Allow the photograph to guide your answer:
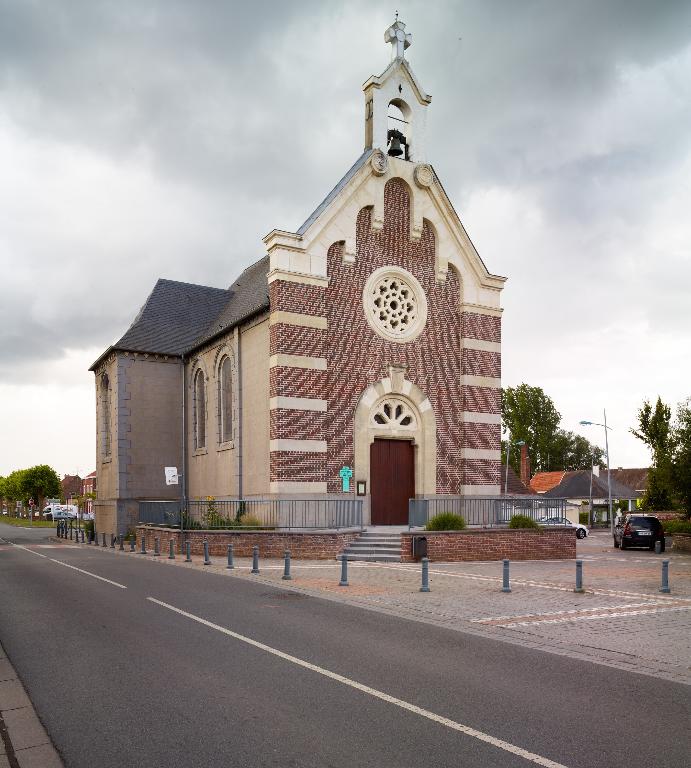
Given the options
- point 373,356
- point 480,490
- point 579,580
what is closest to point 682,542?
point 480,490

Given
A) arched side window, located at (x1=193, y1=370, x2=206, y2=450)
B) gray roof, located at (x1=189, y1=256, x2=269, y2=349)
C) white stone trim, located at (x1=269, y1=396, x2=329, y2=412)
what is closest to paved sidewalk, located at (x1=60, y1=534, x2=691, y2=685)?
white stone trim, located at (x1=269, y1=396, x2=329, y2=412)

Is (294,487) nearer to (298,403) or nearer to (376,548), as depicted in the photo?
(298,403)

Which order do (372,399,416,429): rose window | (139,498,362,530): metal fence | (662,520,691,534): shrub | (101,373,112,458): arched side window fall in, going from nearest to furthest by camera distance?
(139,498,362,530): metal fence, (372,399,416,429): rose window, (662,520,691,534): shrub, (101,373,112,458): arched side window

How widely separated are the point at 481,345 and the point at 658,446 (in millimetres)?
Result: 9792

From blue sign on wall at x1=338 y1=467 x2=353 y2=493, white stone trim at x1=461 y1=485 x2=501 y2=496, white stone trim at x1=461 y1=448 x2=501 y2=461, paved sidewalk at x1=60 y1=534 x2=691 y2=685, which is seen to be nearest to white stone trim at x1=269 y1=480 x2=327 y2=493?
blue sign on wall at x1=338 y1=467 x2=353 y2=493

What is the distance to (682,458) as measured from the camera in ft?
95.0

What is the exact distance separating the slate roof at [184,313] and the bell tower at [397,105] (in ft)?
25.8

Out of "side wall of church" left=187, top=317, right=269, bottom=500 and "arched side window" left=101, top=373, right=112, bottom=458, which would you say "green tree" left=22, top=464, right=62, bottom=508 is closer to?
"arched side window" left=101, top=373, right=112, bottom=458

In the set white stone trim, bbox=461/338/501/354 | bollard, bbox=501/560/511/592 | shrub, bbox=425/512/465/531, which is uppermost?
white stone trim, bbox=461/338/501/354

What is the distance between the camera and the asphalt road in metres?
5.53

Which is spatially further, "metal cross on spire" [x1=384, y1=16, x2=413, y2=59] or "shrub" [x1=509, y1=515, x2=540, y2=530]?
"metal cross on spire" [x1=384, y1=16, x2=413, y2=59]

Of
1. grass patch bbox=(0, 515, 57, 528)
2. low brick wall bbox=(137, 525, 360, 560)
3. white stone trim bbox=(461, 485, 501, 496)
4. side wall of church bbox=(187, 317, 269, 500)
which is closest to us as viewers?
low brick wall bbox=(137, 525, 360, 560)

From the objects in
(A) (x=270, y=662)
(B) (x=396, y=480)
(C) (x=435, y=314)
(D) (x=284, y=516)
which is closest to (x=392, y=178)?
(C) (x=435, y=314)

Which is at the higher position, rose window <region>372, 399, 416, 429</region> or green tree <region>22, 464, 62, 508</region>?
rose window <region>372, 399, 416, 429</region>
